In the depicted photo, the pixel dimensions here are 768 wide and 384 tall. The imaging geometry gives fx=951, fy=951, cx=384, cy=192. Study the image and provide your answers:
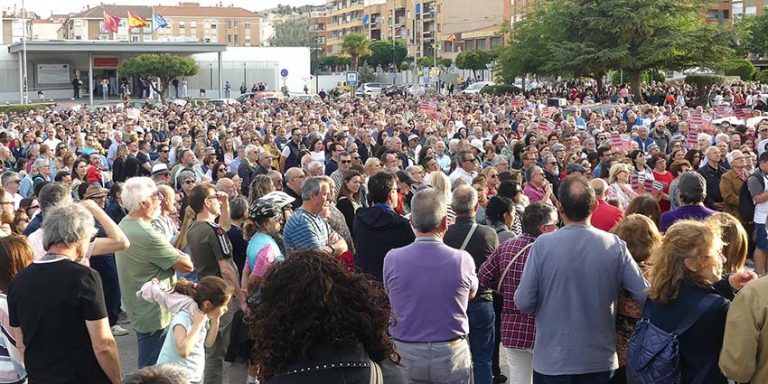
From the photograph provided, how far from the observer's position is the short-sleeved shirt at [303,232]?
6.48 m

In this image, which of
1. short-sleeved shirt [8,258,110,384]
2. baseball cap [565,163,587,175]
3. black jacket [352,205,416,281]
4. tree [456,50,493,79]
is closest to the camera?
short-sleeved shirt [8,258,110,384]

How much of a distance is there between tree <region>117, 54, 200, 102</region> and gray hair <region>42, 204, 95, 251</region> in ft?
183

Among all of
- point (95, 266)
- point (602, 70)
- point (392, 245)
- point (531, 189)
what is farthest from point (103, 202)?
point (602, 70)

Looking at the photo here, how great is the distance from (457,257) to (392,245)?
164 cm

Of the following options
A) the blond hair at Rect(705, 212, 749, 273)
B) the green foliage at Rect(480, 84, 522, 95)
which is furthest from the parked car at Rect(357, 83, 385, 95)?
the blond hair at Rect(705, 212, 749, 273)

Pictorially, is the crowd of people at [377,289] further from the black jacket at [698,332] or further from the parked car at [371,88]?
the parked car at [371,88]

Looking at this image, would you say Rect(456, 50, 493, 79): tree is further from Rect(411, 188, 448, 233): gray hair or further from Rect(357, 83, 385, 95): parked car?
Rect(411, 188, 448, 233): gray hair

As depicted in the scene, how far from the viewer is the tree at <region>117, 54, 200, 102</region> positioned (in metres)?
59.4

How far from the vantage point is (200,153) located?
15.6 metres

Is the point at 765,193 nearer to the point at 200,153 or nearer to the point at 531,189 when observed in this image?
the point at 531,189

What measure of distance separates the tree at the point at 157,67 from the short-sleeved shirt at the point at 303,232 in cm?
5416

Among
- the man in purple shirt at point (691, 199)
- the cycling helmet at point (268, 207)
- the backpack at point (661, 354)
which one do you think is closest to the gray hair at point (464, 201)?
the cycling helmet at point (268, 207)

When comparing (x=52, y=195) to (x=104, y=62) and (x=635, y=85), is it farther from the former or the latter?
(x=104, y=62)

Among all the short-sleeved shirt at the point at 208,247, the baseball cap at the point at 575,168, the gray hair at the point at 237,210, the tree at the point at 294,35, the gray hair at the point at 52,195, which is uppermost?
the tree at the point at 294,35
